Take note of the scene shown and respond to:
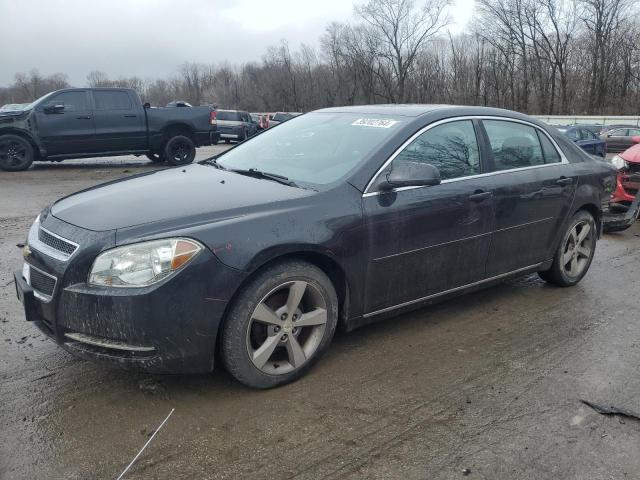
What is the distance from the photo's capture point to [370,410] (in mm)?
2979

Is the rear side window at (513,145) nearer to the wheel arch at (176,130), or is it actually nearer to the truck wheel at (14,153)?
the wheel arch at (176,130)

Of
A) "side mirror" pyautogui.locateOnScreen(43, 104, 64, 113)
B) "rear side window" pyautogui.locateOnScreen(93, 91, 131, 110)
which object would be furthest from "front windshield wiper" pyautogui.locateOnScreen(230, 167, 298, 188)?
"rear side window" pyautogui.locateOnScreen(93, 91, 131, 110)

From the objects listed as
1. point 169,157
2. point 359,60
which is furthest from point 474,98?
point 169,157

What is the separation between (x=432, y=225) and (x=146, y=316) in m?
1.99

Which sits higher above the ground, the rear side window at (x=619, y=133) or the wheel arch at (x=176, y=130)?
the wheel arch at (x=176, y=130)

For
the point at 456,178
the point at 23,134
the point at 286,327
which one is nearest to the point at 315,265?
the point at 286,327

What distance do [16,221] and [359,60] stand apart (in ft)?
205

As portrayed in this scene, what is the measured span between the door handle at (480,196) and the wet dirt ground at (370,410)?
3.23ft

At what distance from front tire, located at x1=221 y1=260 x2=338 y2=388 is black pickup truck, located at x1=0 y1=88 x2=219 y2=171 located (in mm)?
11730

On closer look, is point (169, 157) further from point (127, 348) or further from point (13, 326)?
point (127, 348)

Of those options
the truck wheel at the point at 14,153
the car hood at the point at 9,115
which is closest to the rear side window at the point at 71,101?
the car hood at the point at 9,115

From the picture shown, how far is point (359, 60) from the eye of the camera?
65500 mm

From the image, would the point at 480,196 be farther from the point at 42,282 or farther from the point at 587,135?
the point at 587,135

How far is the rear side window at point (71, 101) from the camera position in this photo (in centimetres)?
1284
